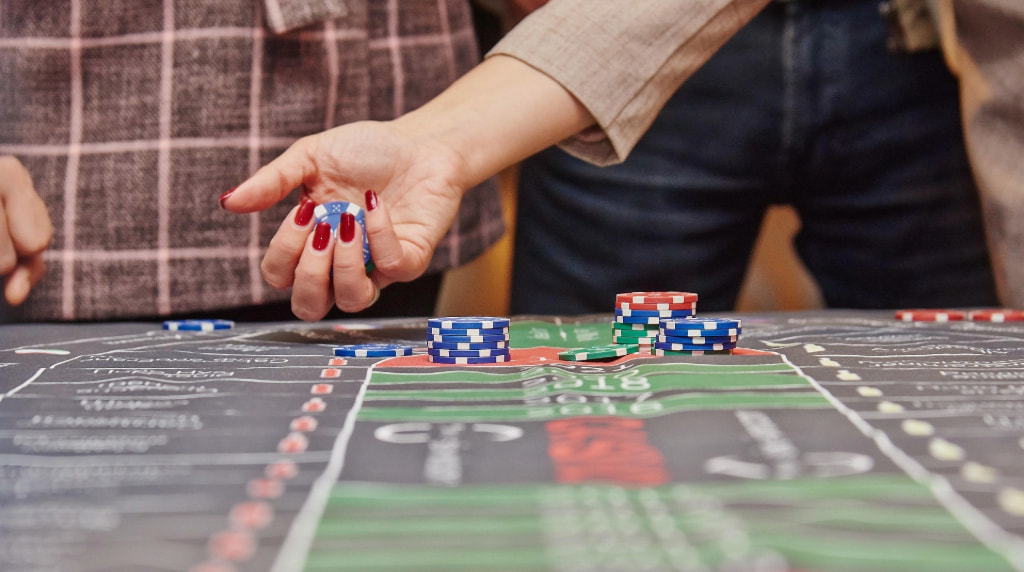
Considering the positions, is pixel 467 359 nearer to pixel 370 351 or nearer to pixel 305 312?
pixel 370 351

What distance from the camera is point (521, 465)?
2.01ft

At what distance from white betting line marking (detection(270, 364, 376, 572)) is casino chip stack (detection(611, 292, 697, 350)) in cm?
55

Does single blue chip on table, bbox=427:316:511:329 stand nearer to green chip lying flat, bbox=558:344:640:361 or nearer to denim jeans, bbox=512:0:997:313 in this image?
green chip lying flat, bbox=558:344:640:361

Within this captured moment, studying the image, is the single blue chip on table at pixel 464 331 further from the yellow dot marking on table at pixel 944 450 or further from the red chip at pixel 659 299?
the yellow dot marking on table at pixel 944 450

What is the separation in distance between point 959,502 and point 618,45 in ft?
3.62

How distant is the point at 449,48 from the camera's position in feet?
6.40

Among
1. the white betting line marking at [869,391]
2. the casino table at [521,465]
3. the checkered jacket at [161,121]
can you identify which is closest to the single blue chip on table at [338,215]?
the casino table at [521,465]

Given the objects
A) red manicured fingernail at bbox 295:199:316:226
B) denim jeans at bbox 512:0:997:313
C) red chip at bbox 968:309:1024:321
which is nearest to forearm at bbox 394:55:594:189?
red manicured fingernail at bbox 295:199:316:226

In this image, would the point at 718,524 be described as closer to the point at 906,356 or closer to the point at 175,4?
the point at 906,356

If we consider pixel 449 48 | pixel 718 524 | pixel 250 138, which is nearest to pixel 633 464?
pixel 718 524

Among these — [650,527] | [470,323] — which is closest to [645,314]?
[470,323]

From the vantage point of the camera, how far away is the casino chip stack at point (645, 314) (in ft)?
3.84

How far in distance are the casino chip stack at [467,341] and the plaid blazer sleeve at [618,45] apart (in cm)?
57

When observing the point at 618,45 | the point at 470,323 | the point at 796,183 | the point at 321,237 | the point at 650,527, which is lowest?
the point at 650,527
